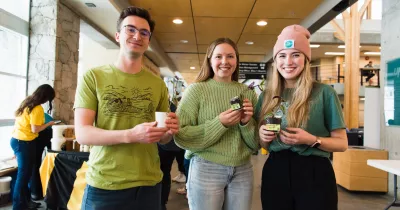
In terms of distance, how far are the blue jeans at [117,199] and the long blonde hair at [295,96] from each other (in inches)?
28.1

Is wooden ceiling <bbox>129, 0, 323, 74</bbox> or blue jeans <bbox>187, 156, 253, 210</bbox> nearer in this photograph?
blue jeans <bbox>187, 156, 253, 210</bbox>

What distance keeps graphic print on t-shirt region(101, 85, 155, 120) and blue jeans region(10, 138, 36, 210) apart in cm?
287

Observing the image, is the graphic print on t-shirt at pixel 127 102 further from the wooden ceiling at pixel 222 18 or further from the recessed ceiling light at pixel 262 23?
the recessed ceiling light at pixel 262 23

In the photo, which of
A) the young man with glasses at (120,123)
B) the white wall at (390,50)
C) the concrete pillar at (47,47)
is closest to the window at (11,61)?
the concrete pillar at (47,47)

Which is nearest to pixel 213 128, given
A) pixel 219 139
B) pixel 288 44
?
pixel 219 139

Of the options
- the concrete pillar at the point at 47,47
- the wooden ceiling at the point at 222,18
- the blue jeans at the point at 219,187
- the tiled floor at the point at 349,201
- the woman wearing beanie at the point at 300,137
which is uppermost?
the wooden ceiling at the point at 222,18

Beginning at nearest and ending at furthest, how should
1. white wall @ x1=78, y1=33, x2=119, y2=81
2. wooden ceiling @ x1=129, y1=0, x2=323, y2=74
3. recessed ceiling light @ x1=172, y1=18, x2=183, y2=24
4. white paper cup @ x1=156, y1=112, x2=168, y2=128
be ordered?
1. white paper cup @ x1=156, y1=112, x2=168, y2=128
2. wooden ceiling @ x1=129, y1=0, x2=323, y2=74
3. recessed ceiling light @ x1=172, y1=18, x2=183, y2=24
4. white wall @ x1=78, y1=33, x2=119, y2=81

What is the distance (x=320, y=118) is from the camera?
1407 mm

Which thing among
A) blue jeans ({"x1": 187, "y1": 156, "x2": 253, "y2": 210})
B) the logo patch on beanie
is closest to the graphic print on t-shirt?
blue jeans ({"x1": 187, "y1": 156, "x2": 253, "y2": 210})

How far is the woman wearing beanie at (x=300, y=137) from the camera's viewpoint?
1.34m

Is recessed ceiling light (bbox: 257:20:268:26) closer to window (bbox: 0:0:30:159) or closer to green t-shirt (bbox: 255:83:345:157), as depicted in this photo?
window (bbox: 0:0:30:159)

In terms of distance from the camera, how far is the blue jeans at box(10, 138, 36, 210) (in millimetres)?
3434

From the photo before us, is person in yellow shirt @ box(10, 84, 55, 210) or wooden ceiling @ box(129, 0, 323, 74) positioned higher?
wooden ceiling @ box(129, 0, 323, 74)

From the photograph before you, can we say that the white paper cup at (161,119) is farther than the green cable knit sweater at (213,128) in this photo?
No
